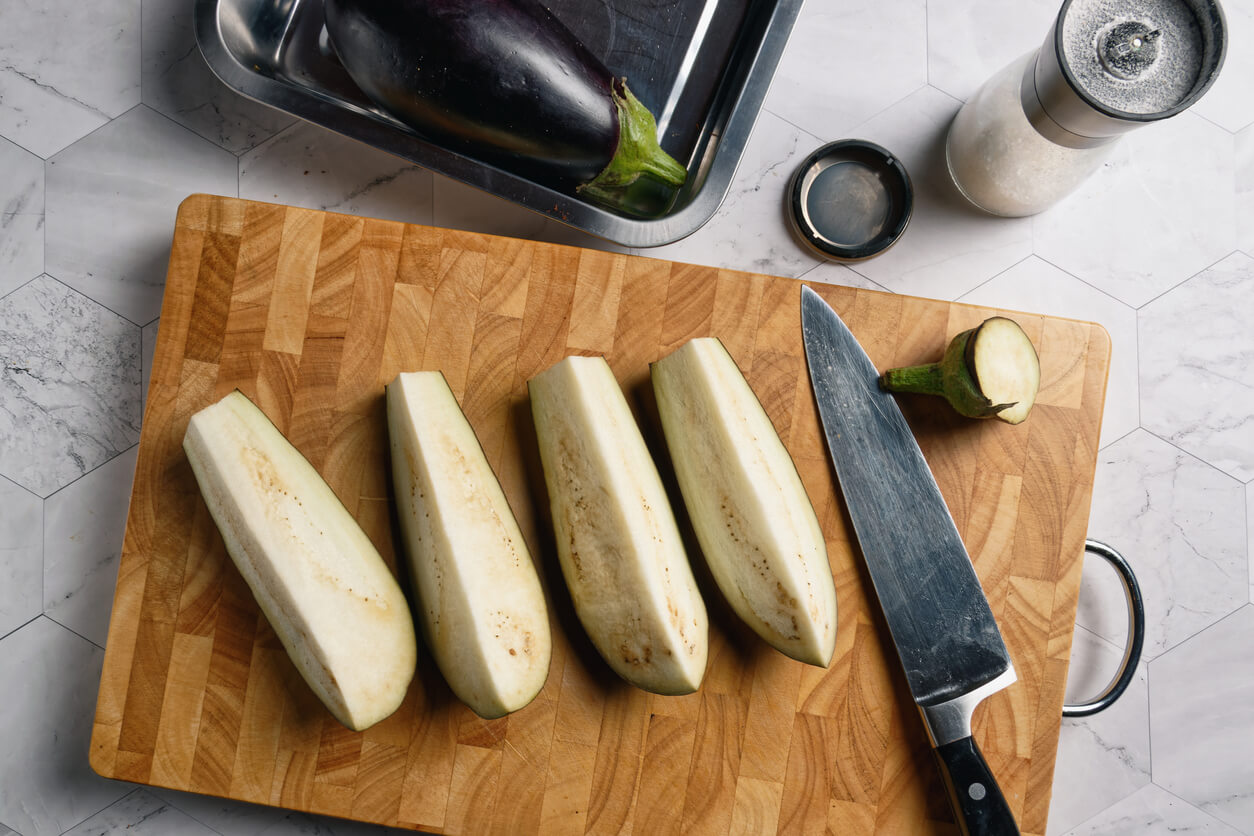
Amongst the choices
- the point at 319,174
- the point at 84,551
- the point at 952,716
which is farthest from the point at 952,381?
the point at 84,551

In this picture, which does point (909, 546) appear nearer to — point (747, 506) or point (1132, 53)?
point (747, 506)

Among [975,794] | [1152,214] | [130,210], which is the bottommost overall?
[975,794]

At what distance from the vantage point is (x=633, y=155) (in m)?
1.13

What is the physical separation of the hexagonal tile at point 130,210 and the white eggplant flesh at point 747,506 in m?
0.83

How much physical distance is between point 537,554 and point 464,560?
0.15m

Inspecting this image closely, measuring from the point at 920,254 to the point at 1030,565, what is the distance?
1.70 feet

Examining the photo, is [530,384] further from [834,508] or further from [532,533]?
[834,508]

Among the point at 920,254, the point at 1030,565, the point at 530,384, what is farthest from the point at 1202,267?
the point at 530,384

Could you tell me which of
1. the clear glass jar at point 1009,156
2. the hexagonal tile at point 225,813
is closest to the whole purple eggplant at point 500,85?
the clear glass jar at point 1009,156

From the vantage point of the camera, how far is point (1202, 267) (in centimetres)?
132

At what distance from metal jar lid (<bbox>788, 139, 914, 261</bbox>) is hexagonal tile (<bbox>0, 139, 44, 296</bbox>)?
124 centimetres

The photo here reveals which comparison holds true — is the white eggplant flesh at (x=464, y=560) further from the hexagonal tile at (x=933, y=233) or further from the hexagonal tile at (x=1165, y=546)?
the hexagonal tile at (x=1165, y=546)

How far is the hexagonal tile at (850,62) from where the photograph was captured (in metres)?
1.30

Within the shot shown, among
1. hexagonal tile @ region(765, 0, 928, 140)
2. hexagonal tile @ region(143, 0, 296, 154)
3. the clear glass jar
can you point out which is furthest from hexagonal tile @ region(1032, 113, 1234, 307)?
hexagonal tile @ region(143, 0, 296, 154)
